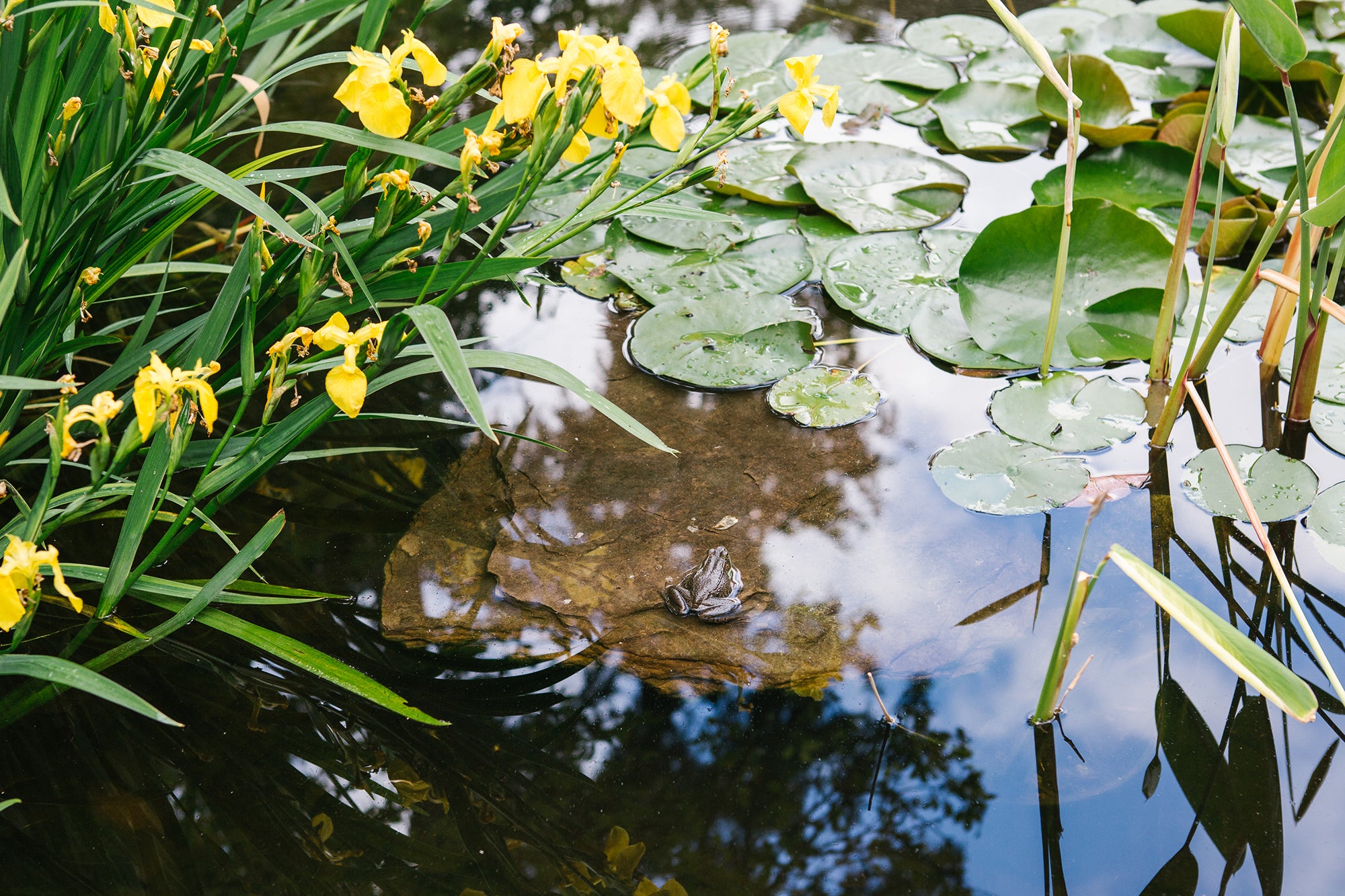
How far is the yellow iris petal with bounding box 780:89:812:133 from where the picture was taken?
103cm

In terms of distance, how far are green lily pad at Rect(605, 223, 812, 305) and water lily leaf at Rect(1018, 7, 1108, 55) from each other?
1101 millimetres

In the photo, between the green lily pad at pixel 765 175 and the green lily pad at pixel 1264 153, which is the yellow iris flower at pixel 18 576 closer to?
the green lily pad at pixel 765 175

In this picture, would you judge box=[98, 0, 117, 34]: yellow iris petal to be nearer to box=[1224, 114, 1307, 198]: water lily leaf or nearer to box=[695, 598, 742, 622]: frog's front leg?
box=[695, 598, 742, 622]: frog's front leg

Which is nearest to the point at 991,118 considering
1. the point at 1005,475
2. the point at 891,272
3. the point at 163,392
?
the point at 891,272

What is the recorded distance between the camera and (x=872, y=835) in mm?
1140

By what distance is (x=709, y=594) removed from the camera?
138 centimetres

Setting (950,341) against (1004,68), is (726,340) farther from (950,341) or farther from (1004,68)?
(1004,68)

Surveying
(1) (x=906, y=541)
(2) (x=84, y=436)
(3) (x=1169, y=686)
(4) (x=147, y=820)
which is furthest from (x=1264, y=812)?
(2) (x=84, y=436)

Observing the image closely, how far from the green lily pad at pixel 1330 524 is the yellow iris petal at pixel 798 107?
3.21 feet

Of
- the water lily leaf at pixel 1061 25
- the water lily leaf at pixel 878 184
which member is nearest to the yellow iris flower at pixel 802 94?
the water lily leaf at pixel 878 184

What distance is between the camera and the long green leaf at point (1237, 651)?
2.89 feet

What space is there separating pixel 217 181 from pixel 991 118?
192 cm

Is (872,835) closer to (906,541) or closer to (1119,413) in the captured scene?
(906,541)

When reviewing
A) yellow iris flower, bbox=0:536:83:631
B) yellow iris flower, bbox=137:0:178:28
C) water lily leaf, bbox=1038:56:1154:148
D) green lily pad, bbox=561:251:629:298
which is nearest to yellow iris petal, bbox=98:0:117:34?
yellow iris flower, bbox=137:0:178:28
